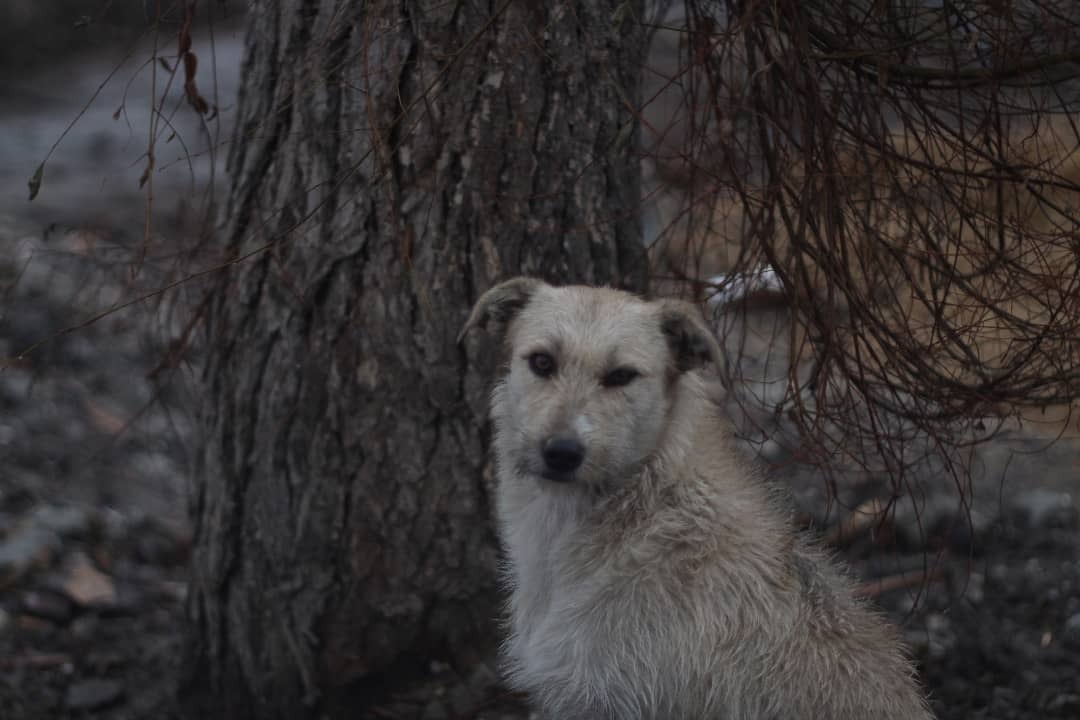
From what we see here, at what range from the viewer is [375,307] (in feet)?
14.0

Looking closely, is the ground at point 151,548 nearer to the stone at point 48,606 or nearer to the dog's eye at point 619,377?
the stone at point 48,606

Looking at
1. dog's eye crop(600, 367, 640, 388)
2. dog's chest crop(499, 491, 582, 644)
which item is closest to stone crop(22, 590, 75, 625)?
dog's chest crop(499, 491, 582, 644)

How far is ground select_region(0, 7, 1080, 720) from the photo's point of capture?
16.0 ft

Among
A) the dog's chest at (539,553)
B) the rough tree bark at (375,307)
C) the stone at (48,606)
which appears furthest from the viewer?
the stone at (48,606)

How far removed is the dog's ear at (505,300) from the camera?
362 centimetres

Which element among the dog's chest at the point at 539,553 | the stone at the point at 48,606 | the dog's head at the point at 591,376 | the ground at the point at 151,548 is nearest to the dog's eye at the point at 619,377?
the dog's head at the point at 591,376

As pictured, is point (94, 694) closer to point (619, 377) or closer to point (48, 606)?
point (48, 606)

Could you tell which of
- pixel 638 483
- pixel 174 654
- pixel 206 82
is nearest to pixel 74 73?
pixel 206 82

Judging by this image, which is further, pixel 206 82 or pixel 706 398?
pixel 206 82

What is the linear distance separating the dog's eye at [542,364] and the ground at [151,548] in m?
1.37

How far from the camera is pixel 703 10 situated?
3.87 metres

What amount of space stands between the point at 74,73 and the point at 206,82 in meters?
2.80

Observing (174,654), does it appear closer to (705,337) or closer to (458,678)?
(458,678)

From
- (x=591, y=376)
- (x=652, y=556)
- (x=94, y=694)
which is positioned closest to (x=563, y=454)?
(x=591, y=376)
